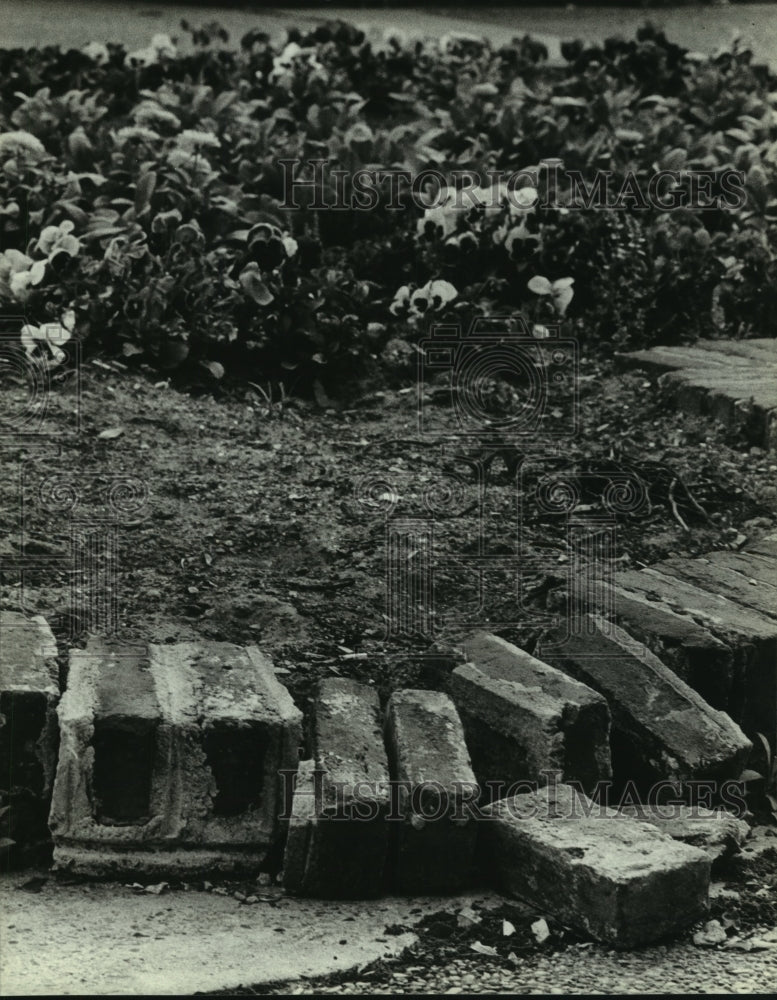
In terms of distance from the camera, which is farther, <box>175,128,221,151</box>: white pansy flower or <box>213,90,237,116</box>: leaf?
<box>213,90,237,116</box>: leaf

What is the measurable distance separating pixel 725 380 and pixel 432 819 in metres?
1.82

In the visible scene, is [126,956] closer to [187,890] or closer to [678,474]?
[187,890]

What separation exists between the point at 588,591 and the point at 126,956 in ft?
3.85

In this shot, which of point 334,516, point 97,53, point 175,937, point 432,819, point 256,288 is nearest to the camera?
point 175,937

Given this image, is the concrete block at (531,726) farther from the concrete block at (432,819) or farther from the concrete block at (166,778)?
the concrete block at (166,778)

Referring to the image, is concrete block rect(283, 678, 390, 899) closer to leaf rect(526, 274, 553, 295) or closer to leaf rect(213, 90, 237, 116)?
leaf rect(526, 274, 553, 295)

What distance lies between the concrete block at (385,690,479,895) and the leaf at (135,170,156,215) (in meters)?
2.05

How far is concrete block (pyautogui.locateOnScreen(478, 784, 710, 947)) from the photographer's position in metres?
1.97

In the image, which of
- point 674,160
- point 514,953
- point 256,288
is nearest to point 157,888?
point 514,953

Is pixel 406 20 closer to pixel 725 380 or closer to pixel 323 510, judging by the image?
pixel 725 380

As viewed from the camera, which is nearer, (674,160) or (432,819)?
(432,819)

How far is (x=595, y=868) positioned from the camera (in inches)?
77.6

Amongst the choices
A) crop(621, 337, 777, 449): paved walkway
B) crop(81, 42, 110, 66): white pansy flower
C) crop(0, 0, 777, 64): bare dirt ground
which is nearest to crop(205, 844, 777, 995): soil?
crop(621, 337, 777, 449): paved walkway

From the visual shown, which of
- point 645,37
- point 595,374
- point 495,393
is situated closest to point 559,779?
point 495,393
